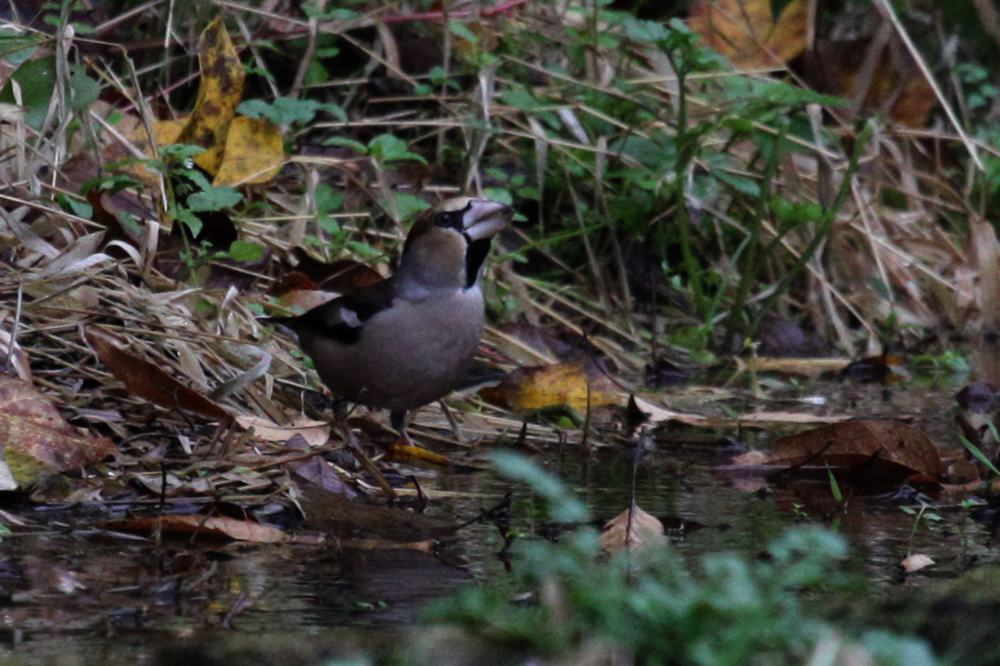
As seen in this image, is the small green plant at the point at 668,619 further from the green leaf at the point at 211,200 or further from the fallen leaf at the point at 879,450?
the green leaf at the point at 211,200

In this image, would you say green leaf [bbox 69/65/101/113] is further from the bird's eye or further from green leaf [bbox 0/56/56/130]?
the bird's eye

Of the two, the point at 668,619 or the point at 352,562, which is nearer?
the point at 668,619

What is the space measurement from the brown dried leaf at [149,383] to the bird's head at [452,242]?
3.04 ft

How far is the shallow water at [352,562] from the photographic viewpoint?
7.61 feet

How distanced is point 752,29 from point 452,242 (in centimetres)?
357

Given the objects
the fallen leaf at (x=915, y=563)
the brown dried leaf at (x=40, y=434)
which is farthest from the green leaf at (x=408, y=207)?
the fallen leaf at (x=915, y=563)

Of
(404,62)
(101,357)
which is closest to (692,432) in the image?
(101,357)

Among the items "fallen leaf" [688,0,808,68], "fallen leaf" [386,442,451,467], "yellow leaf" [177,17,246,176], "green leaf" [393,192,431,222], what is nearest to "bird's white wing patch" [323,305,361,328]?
"fallen leaf" [386,442,451,467]

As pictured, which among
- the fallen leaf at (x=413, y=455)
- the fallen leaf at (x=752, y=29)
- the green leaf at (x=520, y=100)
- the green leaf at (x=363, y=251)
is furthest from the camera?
the fallen leaf at (x=752, y=29)

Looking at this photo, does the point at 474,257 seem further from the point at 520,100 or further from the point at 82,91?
the point at 520,100

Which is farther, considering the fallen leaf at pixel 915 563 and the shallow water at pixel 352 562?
the fallen leaf at pixel 915 563

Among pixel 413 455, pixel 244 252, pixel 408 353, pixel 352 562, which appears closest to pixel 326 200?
pixel 244 252

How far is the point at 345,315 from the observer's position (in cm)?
432

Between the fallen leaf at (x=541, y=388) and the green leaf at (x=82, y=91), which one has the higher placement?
the green leaf at (x=82, y=91)
